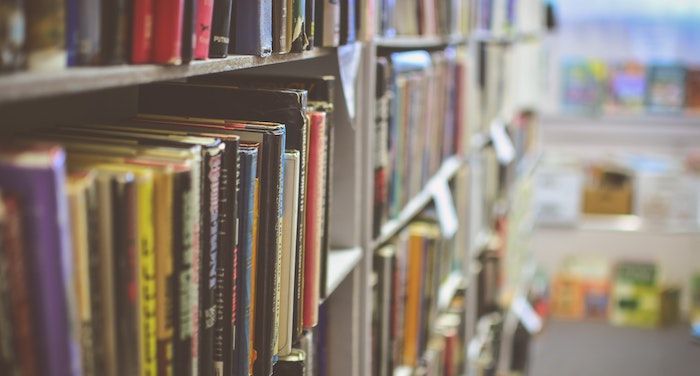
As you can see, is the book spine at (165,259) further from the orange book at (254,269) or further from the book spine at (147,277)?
the orange book at (254,269)

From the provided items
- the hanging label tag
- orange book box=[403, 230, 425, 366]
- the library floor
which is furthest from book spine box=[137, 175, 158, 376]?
the library floor

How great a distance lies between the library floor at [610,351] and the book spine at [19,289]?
148 inches

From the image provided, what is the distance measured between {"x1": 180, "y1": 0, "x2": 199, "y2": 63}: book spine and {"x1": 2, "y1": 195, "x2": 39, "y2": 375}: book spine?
265 millimetres

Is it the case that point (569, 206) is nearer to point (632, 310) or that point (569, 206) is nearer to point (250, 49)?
point (632, 310)

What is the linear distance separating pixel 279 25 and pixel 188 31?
278 millimetres

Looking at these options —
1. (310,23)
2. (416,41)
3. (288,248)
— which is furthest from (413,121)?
(288,248)

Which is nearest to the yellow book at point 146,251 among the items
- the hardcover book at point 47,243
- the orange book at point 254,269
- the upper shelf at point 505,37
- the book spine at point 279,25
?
the hardcover book at point 47,243

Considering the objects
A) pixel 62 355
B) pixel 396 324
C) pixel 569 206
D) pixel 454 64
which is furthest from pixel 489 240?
pixel 62 355

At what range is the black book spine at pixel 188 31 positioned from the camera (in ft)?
2.65

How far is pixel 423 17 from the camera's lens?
197cm

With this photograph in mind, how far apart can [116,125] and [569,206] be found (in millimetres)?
4258

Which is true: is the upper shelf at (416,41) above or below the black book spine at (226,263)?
above

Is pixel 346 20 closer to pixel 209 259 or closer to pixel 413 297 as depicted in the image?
pixel 209 259

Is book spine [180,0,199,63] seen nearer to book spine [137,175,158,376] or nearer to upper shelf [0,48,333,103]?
upper shelf [0,48,333,103]
